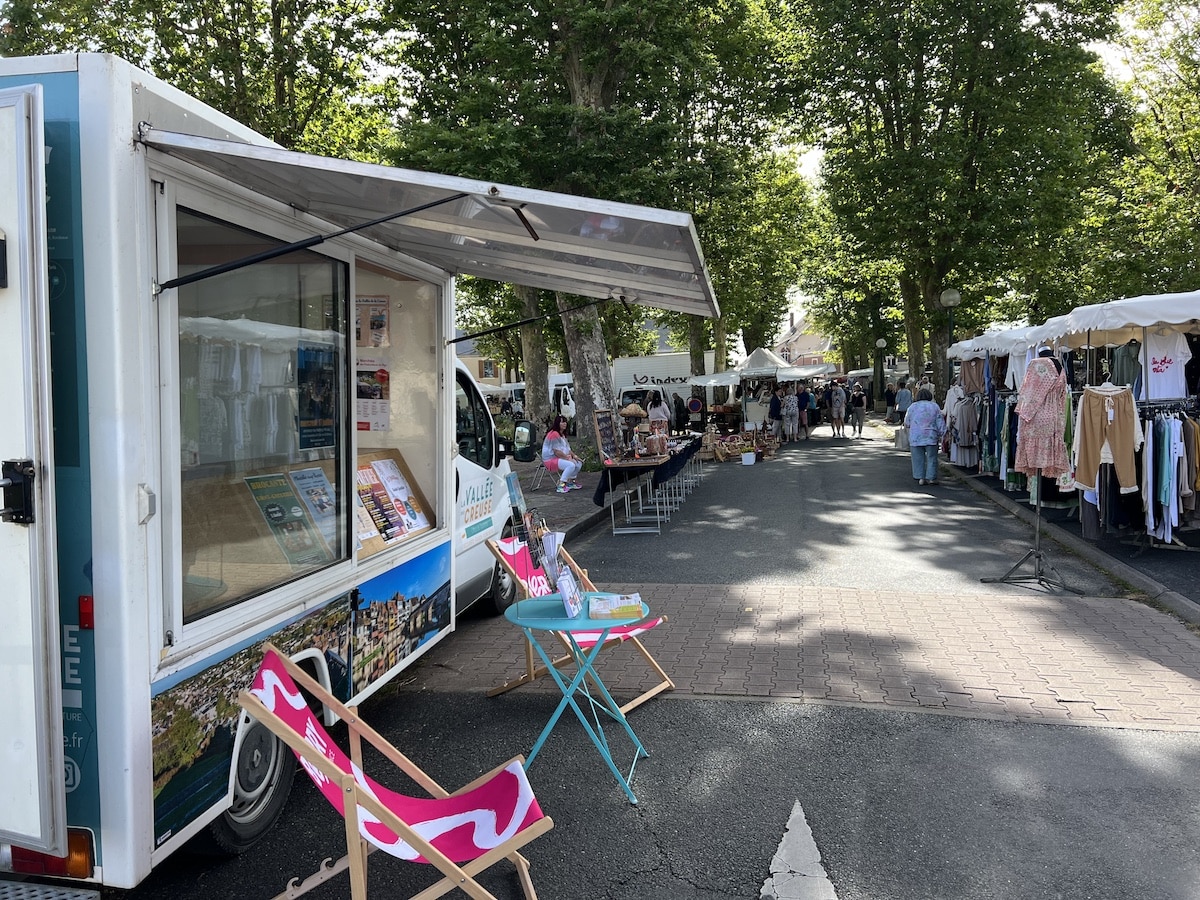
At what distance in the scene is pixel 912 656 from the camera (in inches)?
219

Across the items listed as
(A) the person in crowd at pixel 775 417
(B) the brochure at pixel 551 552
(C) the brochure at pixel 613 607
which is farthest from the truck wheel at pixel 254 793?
(A) the person in crowd at pixel 775 417

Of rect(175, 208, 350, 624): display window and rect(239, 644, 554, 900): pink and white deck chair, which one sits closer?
rect(239, 644, 554, 900): pink and white deck chair

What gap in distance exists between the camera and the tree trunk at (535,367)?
72.6 ft

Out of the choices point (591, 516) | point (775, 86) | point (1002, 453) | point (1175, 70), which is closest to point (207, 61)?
point (591, 516)

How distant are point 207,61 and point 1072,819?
17.2 meters

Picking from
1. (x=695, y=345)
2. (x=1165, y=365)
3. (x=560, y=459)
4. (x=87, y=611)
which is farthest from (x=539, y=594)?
(x=695, y=345)

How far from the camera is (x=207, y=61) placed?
15.6 m

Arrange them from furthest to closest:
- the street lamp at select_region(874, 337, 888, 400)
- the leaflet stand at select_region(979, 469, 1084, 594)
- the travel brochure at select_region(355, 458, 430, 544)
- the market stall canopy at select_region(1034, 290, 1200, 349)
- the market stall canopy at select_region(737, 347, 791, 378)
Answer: the street lamp at select_region(874, 337, 888, 400) < the market stall canopy at select_region(737, 347, 791, 378) < the market stall canopy at select_region(1034, 290, 1200, 349) < the leaflet stand at select_region(979, 469, 1084, 594) < the travel brochure at select_region(355, 458, 430, 544)

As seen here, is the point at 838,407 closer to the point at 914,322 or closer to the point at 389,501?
the point at 914,322

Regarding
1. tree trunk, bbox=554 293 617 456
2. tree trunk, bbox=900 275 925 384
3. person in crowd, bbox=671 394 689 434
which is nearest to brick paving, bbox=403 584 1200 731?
tree trunk, bbox=554 293 617 456

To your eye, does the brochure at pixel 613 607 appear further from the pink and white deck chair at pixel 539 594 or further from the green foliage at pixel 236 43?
the green foliage at pixel 236 43

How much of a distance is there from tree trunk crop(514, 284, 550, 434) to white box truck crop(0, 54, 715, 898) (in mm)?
17722

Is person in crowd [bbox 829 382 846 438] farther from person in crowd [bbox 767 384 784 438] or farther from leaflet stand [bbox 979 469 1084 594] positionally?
leaflet stand [bbox 979 469 1084 594]

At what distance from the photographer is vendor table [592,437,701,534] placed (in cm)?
1102
